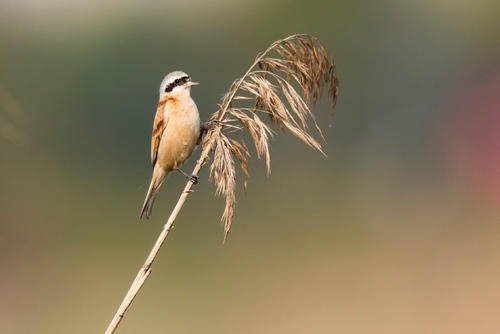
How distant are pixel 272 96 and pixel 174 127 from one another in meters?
1.59

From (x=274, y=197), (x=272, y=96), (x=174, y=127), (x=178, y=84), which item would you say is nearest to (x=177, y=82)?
(x=178, y=84)

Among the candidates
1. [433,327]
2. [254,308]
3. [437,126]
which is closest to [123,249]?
[254,308]

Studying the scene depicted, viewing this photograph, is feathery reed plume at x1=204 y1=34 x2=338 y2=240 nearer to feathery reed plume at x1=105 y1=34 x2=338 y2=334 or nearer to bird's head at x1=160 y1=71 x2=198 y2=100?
feathery reed plume at x1=105 y1=34 x2=338 y2=334

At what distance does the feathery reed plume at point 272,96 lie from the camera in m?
2.80

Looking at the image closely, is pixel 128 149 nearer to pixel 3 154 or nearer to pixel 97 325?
pixel 3 154

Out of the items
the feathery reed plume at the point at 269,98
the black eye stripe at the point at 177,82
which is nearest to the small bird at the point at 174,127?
the black eye stripe at the point at 177,82

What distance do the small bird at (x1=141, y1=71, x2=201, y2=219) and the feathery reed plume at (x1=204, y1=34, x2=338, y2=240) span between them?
1265 mm

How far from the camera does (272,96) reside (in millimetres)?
2846

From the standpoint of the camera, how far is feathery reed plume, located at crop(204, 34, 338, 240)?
2803 millimetres

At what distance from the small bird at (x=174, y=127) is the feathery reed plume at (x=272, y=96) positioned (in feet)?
4.15

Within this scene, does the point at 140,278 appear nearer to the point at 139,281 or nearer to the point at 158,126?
the point at 139,281

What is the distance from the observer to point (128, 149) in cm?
1591

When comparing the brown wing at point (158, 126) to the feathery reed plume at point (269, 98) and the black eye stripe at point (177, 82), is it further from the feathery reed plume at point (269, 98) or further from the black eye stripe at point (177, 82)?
the feathery reed plume at point (269, 98)

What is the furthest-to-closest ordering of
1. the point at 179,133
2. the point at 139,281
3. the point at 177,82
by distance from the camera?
the point at 177,82
the point at 179,133
the point at 139,281
